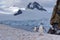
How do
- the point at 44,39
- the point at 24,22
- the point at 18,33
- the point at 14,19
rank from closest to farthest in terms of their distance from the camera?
the point at 44,39, the point at 18,33, the point at 24,22, the point at 14,19

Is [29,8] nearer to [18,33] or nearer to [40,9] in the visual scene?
[40,9]

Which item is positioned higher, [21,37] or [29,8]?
[21,37]

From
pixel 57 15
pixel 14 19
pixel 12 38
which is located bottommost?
pixel 14 19

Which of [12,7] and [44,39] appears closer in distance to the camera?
[44,39]

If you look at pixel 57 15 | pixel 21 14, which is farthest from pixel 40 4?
pixel 57 15

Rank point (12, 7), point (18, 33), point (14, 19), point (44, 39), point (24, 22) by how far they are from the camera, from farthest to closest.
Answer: point (12, 7)
point (14, 19)
point (24, 22)
point (18, 33)
point (44, 39)

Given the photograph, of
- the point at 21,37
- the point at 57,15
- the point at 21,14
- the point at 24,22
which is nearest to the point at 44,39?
the point at 21,37

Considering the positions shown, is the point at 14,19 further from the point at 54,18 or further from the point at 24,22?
the point at 54,18

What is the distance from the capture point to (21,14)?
17734mm

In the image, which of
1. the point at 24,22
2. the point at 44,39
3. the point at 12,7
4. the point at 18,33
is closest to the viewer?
the point at 44,39

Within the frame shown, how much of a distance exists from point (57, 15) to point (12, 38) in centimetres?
108

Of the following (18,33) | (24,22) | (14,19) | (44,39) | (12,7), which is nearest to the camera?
(44,39)

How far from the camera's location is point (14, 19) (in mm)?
16406

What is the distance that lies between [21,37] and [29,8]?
41.8 ft
